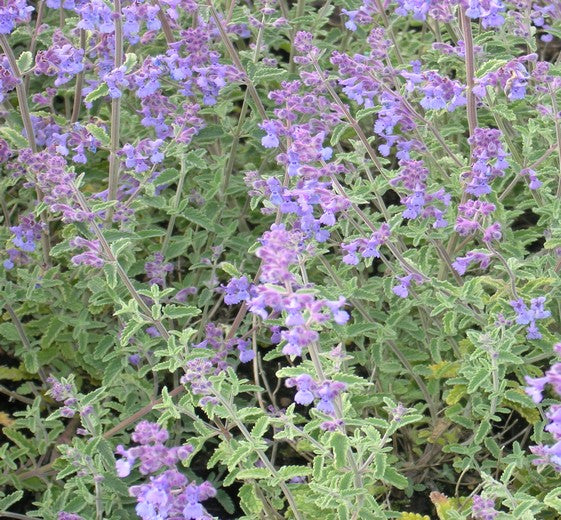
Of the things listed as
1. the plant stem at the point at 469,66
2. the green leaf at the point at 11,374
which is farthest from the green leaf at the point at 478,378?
the green leaf at the point at 11,374

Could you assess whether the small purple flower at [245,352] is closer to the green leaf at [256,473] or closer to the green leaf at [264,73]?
the green leaf at [256,473]

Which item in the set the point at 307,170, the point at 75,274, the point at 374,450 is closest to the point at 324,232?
the point at 307,170

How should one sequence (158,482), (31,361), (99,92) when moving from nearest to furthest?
1. (158,482)
2. (99,92)
3. (31,361)

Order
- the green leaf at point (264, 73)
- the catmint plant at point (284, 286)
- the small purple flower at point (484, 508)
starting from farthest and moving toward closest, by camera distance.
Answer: the green leaf at point (264, 73) < the catmint plant at point (284, 286) < the small purple flower at point (484, 508)

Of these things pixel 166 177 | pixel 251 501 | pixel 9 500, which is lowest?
pixel 9 500

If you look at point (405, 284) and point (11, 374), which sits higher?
point (405, 284)

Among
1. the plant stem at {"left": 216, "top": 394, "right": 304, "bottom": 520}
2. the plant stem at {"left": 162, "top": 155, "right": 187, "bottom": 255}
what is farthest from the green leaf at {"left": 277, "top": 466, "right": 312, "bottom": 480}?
the plant stem at {"left": 162, "top": 155, "right": 187, "bottom": 255}

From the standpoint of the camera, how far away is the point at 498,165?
4020mm

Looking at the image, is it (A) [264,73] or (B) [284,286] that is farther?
(A) [264,73]

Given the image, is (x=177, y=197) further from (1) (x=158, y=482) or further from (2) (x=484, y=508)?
(2) (x=484, y=508)

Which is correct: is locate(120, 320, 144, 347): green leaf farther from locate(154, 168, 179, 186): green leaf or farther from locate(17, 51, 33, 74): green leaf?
locate(17, 51, 33, 74): green leaf

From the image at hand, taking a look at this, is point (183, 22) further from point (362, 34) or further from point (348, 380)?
point (348, 380)

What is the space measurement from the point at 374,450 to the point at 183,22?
3.17m

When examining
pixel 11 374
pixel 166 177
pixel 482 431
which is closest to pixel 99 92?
pixel 166 177
